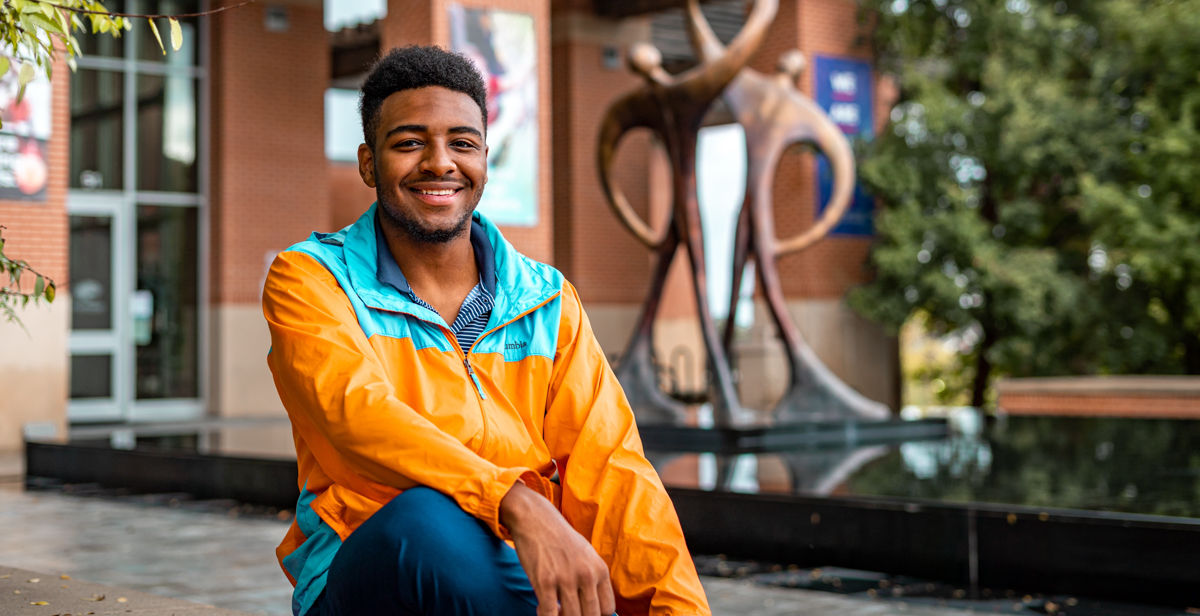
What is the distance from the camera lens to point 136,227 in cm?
1387

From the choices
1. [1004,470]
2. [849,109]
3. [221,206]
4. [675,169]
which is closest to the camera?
[1004,470]

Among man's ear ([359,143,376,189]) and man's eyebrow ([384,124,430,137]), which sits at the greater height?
man's eyebrow ([384,124,430,137])

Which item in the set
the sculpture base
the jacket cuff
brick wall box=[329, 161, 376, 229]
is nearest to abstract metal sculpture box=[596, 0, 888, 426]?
the sculpture base

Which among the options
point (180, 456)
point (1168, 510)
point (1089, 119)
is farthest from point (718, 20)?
point (1168, 510)

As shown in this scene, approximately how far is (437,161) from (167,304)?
1295 centimetres

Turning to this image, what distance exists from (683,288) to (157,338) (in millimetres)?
8012

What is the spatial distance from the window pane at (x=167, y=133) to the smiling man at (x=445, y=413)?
12.7 metres

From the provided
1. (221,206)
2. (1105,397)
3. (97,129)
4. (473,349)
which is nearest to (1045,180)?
(1105,397)

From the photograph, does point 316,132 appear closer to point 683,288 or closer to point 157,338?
point 157,338

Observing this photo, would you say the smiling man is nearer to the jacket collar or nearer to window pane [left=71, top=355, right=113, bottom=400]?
the jacket collar

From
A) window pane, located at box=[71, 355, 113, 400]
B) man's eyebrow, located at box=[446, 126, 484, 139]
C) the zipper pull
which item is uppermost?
man's eyebrow, located at box=[446, 126, 484, 139]

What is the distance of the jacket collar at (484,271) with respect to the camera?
204 cm

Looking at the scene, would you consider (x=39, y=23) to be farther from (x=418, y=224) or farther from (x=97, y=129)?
(x=97, y=129)

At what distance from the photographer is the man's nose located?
210 cm
